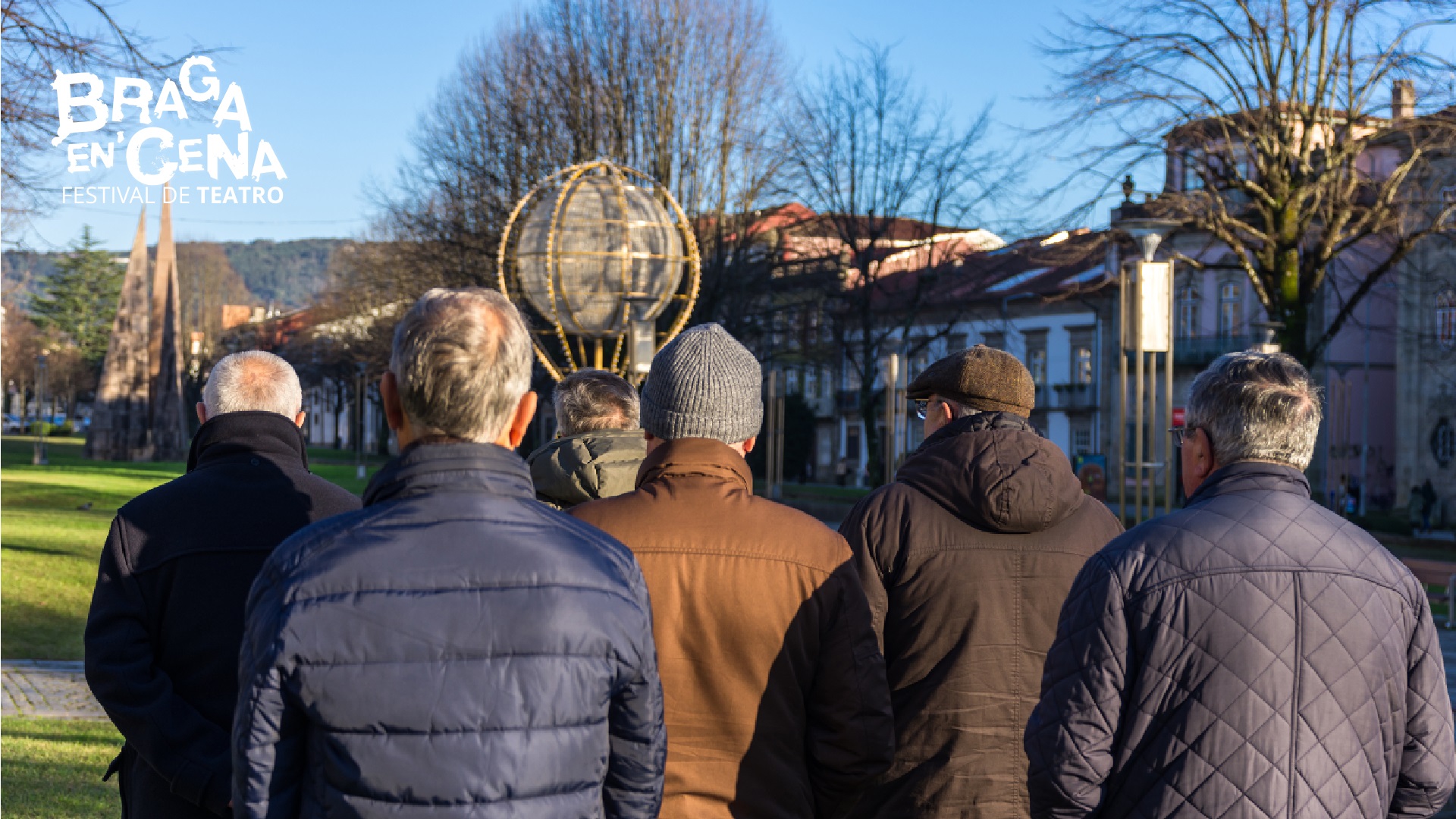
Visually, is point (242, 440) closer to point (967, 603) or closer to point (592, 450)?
point (592, 450)

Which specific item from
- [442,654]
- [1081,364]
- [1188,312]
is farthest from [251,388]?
[1081,364]

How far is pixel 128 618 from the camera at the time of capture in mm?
3225

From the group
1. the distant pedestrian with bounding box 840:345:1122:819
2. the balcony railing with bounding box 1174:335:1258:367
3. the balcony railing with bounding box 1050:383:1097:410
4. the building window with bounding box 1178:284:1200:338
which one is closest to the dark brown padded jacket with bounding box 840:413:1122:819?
the distant pedestrian with bounding box 840:345:1122:819

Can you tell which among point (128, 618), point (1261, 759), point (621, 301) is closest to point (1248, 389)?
point (1261, 759)

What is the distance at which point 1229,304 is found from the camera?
48969mm

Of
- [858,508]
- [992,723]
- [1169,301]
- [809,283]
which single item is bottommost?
[992,723]

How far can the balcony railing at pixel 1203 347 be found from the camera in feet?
154

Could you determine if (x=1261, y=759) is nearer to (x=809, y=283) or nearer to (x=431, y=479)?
(x=431, y=479)

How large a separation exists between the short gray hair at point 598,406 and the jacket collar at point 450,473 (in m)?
2.38

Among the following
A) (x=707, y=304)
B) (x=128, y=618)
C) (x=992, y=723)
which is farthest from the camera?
(x=707, y=304)

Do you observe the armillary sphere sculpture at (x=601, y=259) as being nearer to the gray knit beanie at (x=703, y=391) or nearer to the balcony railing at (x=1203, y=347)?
the gray knit beanie at (x=703, y=391)

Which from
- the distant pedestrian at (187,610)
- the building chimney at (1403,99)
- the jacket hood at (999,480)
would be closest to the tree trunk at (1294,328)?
the building chimney at (1403,99)

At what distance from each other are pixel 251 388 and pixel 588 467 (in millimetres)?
1180

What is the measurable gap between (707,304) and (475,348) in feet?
92.3
